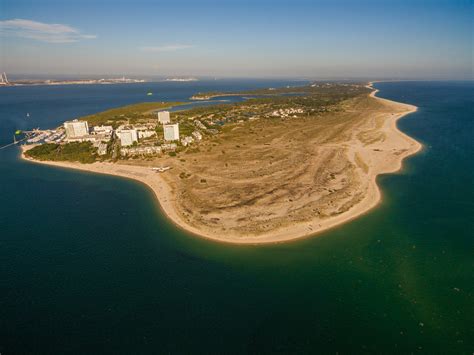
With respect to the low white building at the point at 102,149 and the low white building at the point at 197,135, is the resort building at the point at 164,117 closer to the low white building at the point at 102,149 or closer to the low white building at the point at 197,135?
the low white building at the point at 197,135

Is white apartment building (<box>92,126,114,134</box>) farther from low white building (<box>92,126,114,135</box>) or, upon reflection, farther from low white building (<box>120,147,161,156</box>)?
low white building (<box>120,147,161,156</box>)

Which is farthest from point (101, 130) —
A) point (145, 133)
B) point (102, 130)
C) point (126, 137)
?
point (126, 137)

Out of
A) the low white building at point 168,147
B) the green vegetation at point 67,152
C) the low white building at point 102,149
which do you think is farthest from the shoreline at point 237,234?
the low white building at point 168,147

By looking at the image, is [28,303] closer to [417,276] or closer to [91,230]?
[91,230]

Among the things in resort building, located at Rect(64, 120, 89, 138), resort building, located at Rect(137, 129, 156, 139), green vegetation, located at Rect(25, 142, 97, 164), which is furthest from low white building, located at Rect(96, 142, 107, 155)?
resort building, located at Rect(64, 120, 89, 138)

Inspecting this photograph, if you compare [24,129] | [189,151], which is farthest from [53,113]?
[189,151]

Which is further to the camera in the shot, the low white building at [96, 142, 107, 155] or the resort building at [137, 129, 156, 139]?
the resort building at [137, 129, 156, 139]
